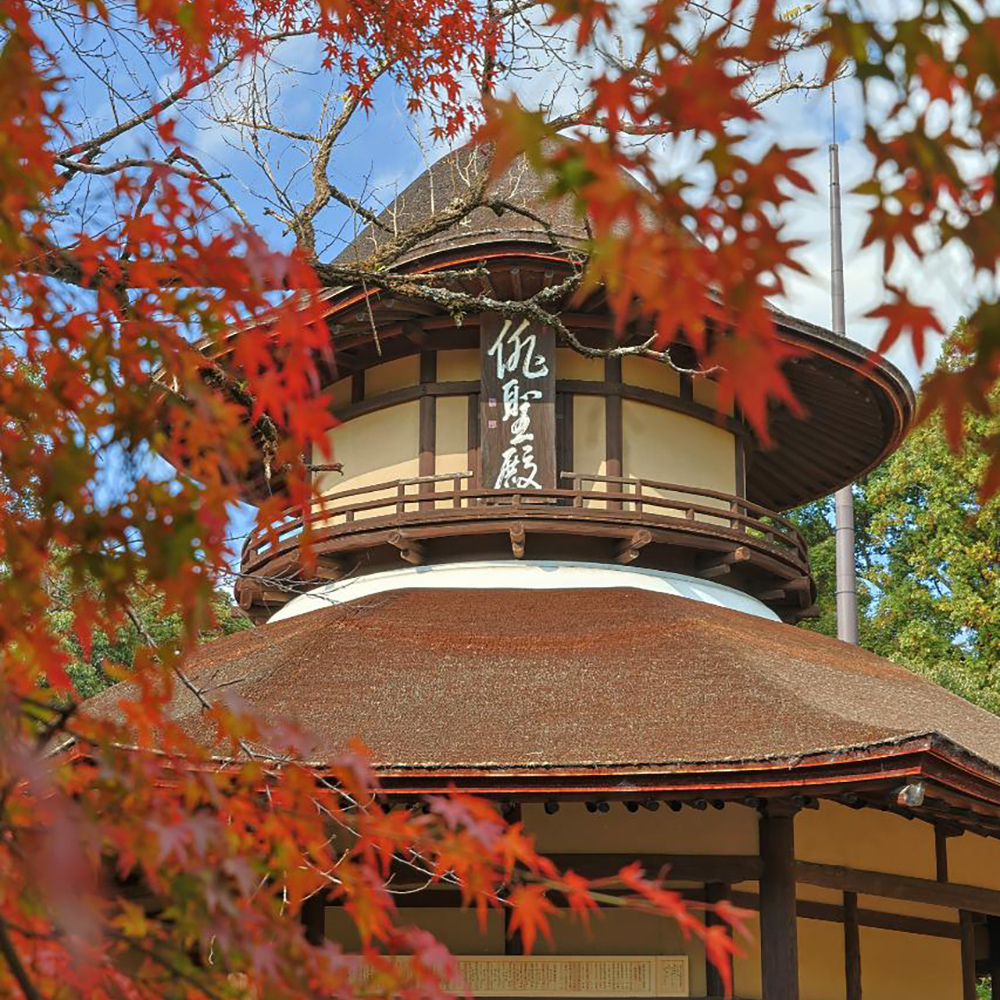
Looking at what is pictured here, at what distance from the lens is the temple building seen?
793cm

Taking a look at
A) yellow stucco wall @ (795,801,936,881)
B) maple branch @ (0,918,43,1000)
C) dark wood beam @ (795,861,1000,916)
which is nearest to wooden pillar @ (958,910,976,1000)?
dark wood beam @ (795,861,1000,916)

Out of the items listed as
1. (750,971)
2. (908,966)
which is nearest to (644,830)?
(750,971)

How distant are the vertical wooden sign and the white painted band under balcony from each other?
722mm

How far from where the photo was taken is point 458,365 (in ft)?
39.6

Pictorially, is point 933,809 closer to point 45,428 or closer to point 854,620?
point 45,428

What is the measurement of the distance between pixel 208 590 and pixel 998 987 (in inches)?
486

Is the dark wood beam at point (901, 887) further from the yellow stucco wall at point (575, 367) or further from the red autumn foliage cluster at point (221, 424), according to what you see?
the red autumn foliage cluster at point (221, 424)

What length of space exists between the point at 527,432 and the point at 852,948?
4.43 metres

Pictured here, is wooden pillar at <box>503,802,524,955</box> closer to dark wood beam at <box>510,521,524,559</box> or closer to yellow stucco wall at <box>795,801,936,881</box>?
yellow stucco wall at <box>795,801,936,881</box>

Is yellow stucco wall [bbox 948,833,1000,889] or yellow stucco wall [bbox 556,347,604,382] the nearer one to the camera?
yellow stucco wall [bbox 948,833,1000,889]

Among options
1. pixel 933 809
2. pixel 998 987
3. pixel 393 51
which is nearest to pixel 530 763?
pixel 933 809

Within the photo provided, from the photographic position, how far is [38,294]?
3650mm

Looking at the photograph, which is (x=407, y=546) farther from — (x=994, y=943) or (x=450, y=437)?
(x=994, y=943)

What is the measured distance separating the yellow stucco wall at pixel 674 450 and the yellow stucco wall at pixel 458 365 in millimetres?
1292
